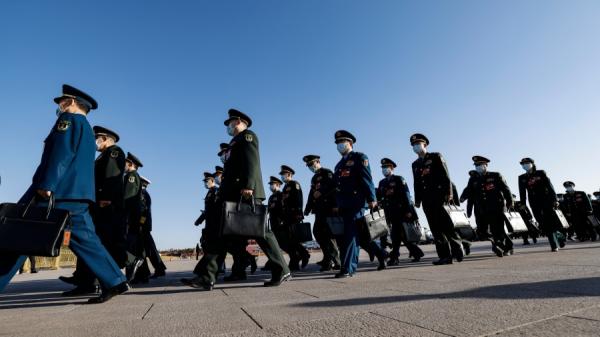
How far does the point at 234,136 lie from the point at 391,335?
12.2 ft

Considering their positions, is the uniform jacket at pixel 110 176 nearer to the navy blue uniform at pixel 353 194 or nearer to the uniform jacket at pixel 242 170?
the uniform jacket at pixel 242 170

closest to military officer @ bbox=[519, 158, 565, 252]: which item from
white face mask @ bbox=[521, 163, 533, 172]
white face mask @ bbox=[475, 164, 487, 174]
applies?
white face mask @ bbox=[521, 163, 533, 172]

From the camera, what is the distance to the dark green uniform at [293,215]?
26.0 ft

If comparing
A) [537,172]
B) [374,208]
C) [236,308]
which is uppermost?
[537,172]

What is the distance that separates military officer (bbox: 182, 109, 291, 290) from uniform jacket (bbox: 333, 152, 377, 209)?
1552 millimetres

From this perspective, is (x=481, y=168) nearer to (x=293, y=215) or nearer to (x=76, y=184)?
(x=293, y=215)

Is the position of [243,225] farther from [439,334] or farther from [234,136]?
[439,334]

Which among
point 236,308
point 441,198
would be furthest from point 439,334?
point 441,198

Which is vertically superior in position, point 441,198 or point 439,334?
point 441,198

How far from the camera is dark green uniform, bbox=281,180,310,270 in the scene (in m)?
7.92

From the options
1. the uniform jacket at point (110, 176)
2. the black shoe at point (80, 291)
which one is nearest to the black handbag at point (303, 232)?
the uniform jacket at point (110, 176)

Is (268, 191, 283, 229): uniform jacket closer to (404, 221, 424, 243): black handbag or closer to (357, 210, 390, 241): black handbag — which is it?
(404, 221, 424, 243): black handbag

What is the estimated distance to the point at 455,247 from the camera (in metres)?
6.71

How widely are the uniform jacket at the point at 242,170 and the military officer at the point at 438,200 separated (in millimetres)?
3757
